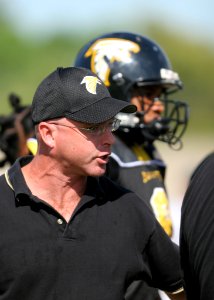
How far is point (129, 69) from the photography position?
6.00 m

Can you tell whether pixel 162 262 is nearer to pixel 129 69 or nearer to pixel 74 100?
pixel 74 100

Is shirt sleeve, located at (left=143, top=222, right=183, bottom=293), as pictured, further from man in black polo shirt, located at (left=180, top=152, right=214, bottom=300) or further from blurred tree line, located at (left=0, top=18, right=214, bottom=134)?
blurred tree line, located at (left=0, top=18, right=214, bottom=134)

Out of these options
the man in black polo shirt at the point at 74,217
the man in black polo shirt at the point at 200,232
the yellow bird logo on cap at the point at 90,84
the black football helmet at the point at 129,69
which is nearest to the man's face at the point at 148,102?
the black football helmet at the point at 129,69

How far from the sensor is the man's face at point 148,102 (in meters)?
5.96

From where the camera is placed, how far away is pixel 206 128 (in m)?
42.9

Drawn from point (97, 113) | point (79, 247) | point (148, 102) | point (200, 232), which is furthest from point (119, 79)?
point (200, 232)

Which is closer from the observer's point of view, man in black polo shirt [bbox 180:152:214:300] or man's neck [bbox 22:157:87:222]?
man in black polo shirt [bbox 180:152:214:300]

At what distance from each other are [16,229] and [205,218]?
3.23 ft

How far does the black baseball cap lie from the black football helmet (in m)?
1.64

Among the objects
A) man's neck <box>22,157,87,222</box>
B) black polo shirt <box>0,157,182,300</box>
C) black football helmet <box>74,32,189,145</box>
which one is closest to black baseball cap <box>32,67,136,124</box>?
man's neck <box>22,157,87,222</box>

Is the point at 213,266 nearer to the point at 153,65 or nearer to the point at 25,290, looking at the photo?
the point at 25,290

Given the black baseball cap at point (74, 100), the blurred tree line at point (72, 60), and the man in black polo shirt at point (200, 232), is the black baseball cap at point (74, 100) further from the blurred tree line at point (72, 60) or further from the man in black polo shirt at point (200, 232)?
the blurred tree line at point (72, 60)

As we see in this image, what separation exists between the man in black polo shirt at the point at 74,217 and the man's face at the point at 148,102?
5.28 feet

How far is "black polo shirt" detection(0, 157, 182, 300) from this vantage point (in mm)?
3975
